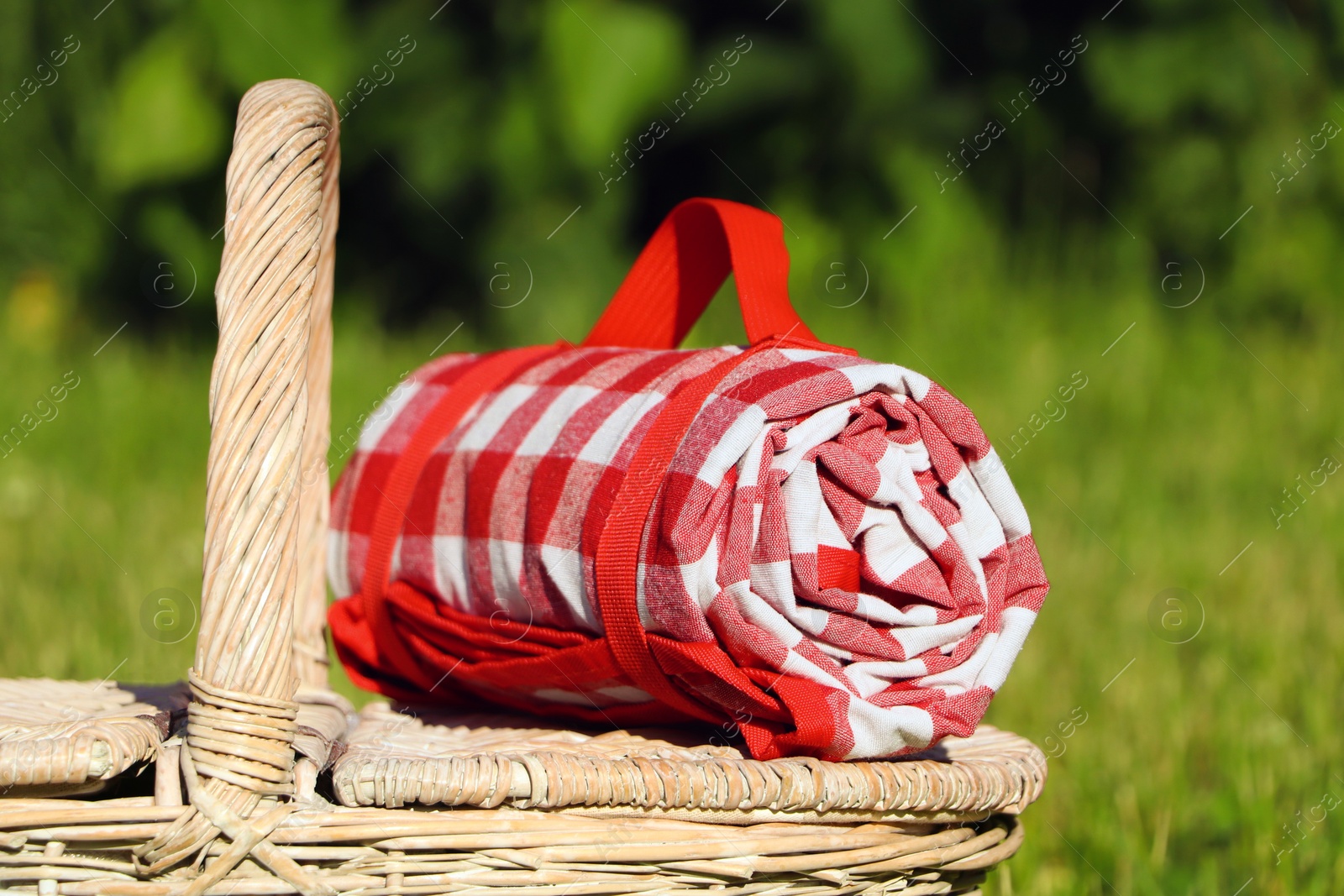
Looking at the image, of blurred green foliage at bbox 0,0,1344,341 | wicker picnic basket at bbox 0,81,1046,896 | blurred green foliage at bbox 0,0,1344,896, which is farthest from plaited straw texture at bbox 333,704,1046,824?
blurred green foliage at bbox 0,0,1344,341

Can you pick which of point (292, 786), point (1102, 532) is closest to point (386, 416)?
point (292, 786)

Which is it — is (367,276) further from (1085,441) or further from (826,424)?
(826,424)

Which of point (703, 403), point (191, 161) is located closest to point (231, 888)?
point (703, 403)

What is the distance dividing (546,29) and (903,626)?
1829 millimetres

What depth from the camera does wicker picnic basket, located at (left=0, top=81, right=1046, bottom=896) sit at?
0.68 m

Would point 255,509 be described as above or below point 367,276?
below

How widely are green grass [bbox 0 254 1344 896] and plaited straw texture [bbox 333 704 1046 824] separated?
353 mm

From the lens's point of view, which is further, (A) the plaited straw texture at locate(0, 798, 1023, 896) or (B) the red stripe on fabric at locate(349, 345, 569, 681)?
(B) the red stripe on fabric at locate(349, 345, 569, 681)

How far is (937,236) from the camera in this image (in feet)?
8.45

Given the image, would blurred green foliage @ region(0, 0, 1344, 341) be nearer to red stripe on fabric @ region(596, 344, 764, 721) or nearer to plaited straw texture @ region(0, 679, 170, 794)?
red stripe on fabric @ region(596, 344, 764, 721)

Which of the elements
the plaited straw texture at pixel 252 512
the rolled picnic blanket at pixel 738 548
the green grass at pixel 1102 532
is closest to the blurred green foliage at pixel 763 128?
the green grass at pixel 1102 532

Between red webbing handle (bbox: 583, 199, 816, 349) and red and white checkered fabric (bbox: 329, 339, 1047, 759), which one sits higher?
red webbing handle (bbox: 583, 199, 816, 349)

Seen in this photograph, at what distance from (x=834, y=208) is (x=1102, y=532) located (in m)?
0.98

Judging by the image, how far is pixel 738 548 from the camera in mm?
741
